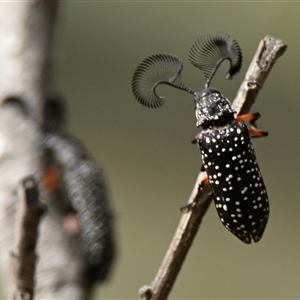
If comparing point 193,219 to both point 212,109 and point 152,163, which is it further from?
point 152,163

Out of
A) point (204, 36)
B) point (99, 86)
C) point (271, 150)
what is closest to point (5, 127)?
point (204, 36)

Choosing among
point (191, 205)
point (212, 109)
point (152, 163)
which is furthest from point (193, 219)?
point (152, 163)

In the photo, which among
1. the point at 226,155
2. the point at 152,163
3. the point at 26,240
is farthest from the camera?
the point at 152,163

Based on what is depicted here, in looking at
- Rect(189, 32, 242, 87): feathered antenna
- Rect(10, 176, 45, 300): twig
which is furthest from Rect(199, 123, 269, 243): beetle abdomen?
Rect(10, 176, 45, 300): twig

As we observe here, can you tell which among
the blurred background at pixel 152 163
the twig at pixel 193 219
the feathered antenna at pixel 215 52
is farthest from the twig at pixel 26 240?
the blurred background at pixel 152 163

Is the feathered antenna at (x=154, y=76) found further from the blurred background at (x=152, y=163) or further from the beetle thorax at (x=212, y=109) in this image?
the blurred background at (x=152, y=163)

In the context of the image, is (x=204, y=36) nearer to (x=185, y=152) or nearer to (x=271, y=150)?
(x=271, y=150)

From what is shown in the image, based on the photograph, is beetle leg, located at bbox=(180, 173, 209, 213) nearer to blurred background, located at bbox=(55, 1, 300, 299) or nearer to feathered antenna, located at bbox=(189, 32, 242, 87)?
feathered antenna, located at bbox=(189, 32, 242, 87)

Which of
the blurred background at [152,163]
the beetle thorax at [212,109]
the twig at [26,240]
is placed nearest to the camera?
the twig at [26,240]
